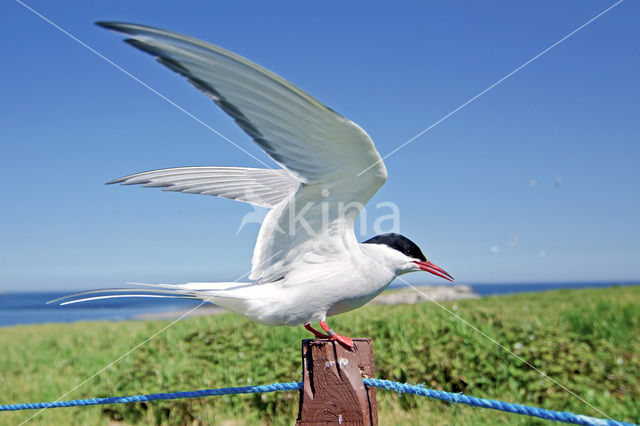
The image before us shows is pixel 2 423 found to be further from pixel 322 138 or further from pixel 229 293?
pixel 322 138

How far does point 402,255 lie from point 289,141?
980 millimetres

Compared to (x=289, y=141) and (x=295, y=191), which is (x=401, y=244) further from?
(x=289, y=141)

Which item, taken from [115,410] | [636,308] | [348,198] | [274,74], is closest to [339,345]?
[348,198]

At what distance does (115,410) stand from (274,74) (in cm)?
440

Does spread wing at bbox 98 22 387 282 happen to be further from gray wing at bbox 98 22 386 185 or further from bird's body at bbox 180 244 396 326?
bird's body at bbox 180 244 396 326

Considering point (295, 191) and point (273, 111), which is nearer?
point (273, 111)

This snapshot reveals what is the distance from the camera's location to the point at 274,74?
1.81m

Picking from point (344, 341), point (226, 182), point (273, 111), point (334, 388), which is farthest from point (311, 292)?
point (226, 182)

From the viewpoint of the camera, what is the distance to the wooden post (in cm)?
220

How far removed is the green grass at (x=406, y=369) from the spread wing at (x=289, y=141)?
2.37m

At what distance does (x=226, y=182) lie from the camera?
3031 mm

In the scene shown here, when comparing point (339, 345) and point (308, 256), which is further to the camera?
point (308, 256)

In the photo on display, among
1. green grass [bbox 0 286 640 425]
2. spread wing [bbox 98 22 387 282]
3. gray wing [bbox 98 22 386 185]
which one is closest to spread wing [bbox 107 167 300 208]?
spread wing [bbox 98 22 387 282]

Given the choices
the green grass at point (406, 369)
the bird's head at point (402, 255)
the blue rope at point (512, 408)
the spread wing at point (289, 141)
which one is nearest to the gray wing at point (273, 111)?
the spread wing at point (289, 141)
